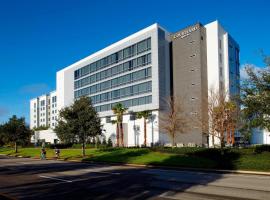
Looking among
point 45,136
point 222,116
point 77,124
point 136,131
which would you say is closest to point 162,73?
point 136,131

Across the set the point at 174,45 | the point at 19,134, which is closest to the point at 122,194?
the point at 19,134

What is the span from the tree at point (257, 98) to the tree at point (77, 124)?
74.1 ft

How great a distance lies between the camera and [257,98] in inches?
963

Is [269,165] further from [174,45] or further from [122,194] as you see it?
[174,45]

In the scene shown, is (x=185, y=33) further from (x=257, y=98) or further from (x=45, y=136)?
(x=45, y=136)

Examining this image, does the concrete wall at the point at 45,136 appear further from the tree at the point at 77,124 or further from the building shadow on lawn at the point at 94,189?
the building shadow on lawn at the point at 94,189

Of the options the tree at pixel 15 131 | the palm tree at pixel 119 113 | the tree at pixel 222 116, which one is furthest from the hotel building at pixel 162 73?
the tree at pixel 15 131

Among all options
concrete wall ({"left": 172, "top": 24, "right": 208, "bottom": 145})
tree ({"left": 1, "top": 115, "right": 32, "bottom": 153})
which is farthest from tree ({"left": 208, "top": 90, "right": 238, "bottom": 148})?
tree ({"left": 1, "top": 115, "right": 32, "bottom": 153})

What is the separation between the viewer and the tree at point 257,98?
79.8 ft

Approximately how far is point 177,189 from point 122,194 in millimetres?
2605

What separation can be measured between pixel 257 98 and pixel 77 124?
82.6 feet

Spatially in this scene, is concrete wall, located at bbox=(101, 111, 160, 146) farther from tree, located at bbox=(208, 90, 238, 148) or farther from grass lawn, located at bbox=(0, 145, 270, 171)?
grass lawn, located at bbox=(0, 145, 270, 171)

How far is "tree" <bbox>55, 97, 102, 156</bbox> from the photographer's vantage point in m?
44.0

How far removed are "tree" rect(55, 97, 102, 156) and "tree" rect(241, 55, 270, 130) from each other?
Result: 74.1ft
